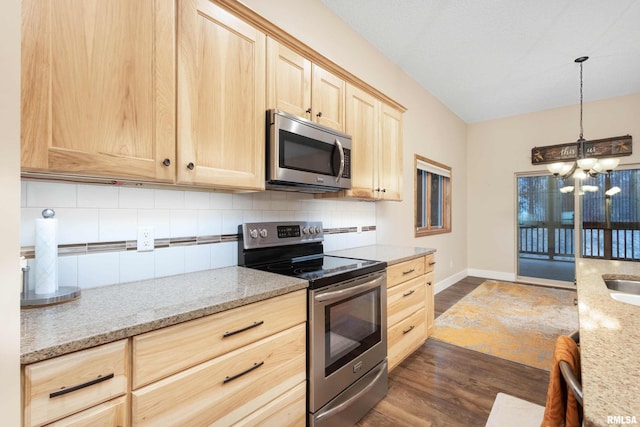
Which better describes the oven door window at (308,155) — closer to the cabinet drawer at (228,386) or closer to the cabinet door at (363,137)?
the cabinet door at (363,137)

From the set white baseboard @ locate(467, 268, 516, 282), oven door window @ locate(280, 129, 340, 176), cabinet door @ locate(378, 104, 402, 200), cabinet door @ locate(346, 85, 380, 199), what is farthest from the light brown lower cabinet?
white baseboard @ locate(467, 268, 516, 282)

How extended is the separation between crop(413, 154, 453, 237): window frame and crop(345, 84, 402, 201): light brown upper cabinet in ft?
3.87

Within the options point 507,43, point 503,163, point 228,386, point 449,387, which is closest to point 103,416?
point 228,386

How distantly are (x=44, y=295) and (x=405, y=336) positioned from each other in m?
2.28

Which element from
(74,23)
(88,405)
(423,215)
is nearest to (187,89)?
(74,23)

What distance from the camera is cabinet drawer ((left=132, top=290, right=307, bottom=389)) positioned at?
3.19 ft

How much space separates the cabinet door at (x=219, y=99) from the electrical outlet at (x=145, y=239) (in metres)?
0.39

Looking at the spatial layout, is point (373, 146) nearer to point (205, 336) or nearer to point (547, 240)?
point (205, 336)

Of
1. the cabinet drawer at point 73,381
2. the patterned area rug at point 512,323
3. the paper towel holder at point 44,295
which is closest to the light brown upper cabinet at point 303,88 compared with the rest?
the paper towel holder at point 44,295

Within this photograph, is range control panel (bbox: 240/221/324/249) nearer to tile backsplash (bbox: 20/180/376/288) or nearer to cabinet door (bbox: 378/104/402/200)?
tile backsplash (bbox: 20/180/376/288)

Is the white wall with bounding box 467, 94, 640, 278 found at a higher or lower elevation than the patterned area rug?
higher

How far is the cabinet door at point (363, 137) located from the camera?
2.38 meters

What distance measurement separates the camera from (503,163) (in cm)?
557

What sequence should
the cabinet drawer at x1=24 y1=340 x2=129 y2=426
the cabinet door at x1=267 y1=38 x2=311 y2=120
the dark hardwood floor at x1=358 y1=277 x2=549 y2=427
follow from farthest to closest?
the dark hardwood floor at x1=358 y1=277 x2=549 y2=427, the cabinet door at x1=267 y1=38 x2=311 y2=120, the cabinet drawer at x1=24 y1=340 x2=129 y2=426
